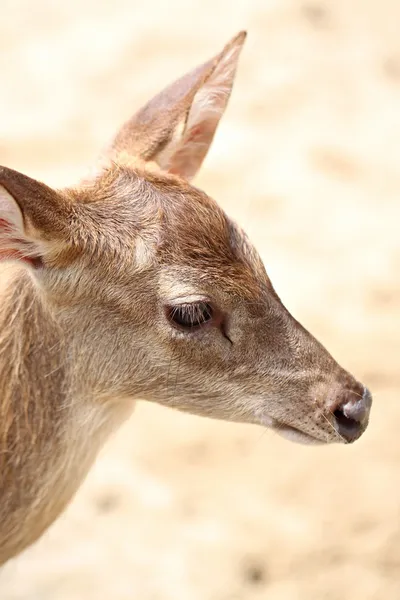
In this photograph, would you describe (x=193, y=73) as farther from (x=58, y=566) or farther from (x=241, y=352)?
(x=58, y=566)

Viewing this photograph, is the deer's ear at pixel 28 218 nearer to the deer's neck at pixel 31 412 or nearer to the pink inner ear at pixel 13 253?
the pink inner ear at pixel 13 253

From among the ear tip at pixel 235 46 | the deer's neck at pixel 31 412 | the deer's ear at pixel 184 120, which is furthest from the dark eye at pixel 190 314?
the ear tip at pixel 235 46

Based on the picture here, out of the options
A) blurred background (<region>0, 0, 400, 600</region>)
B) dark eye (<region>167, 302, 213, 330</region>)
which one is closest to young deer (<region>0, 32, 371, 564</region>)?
dark eye (<region>167, 302, 213, 330</region>)

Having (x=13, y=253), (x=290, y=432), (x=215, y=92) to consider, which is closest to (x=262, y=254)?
(x=215, y=92)

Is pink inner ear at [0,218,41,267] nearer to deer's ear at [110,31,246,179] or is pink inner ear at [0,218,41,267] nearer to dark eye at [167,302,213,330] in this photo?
dark eye at [167,302,213,330]

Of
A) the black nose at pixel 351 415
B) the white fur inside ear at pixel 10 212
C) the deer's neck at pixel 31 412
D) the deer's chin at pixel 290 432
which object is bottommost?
the deer's neck at pixel 31 412

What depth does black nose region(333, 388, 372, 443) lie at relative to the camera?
150 inches

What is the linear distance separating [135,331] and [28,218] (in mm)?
578

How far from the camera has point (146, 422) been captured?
6.13 m

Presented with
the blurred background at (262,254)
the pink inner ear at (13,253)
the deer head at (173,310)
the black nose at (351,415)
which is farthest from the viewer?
the blurred background at (262,254)

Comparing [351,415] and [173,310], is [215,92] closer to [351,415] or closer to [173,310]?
[173,310]

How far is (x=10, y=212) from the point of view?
3.34m

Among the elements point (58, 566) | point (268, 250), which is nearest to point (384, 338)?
point (268, 250)

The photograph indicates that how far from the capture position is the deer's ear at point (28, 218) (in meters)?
3.28
